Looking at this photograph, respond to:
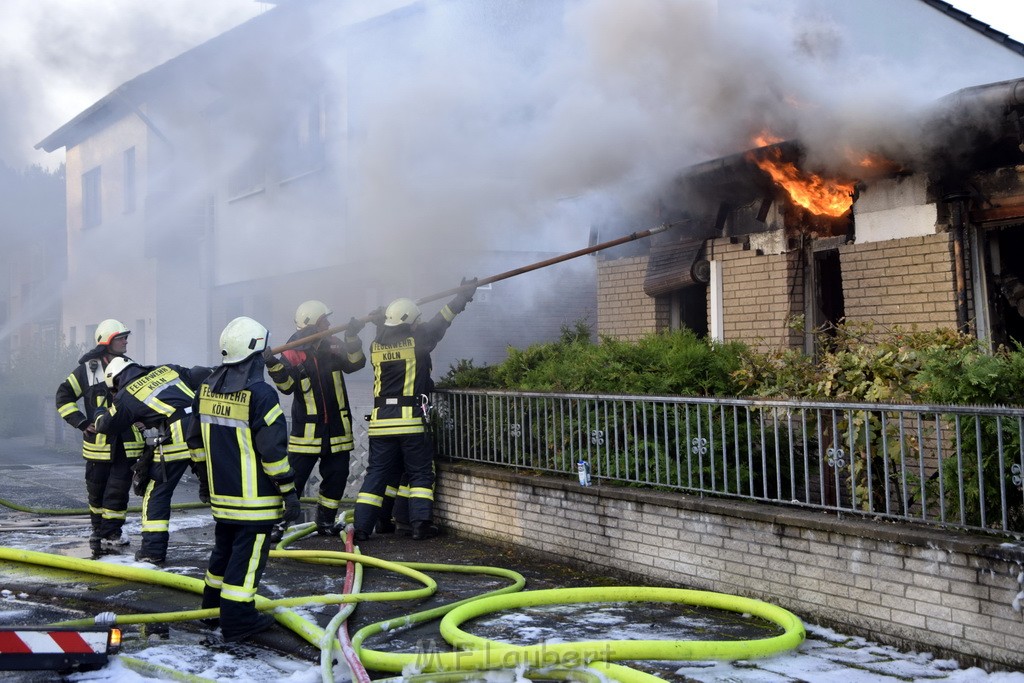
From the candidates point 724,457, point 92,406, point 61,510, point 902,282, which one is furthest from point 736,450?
point 61,510

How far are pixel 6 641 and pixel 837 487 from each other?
13.8 ft

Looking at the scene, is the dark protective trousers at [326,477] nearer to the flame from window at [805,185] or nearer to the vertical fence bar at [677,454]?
the vertical fence bar at [677,454]

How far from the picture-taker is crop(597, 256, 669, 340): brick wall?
10227 mm

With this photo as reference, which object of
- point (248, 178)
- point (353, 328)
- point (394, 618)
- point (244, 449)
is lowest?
point (394, 618)

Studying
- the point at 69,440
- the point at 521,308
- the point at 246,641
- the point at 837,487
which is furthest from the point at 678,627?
the point at 69,440

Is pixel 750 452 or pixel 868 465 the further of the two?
pixel 750 452

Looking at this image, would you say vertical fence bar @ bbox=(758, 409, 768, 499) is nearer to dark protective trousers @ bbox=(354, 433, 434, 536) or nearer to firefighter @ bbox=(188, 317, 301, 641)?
firefighter @ bbox=(188, 317, 301, 641)

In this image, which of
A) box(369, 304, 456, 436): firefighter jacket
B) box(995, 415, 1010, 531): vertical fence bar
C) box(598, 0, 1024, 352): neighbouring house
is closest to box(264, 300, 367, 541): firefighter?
box(369, 304, 456, 436): firefighter jacket

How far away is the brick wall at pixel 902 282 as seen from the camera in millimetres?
7543

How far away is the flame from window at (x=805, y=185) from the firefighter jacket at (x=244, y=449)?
4696 millimetres

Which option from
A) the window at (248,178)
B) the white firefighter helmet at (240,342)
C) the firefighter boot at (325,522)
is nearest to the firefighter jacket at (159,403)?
the white firefighter helmet at (240,342)

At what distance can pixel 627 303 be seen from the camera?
1054 cm

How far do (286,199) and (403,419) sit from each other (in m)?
7.90

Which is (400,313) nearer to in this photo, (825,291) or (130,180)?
(825,291)
